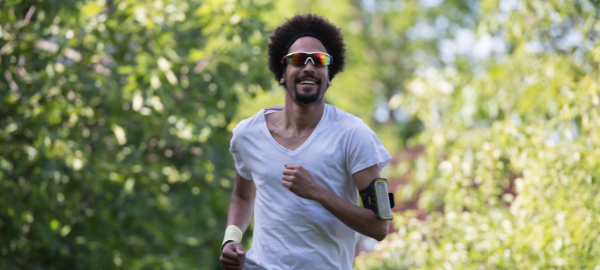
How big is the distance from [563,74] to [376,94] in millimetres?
16579

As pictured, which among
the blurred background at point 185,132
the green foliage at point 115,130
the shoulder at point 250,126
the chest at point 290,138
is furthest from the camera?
the green foliage at point 115,130

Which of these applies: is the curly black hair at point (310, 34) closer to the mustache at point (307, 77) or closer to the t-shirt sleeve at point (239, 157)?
the mustache at point (307, 77)

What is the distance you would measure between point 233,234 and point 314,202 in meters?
0.41

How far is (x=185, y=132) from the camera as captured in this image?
459cm

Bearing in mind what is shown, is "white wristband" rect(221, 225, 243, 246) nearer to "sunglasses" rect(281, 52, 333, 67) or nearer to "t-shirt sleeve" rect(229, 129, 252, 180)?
"t-shirt sleeve" rect(229, 129, 252, 180)

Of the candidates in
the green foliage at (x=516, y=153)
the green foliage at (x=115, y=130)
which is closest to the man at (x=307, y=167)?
the green foliage at (x=516, y=153)

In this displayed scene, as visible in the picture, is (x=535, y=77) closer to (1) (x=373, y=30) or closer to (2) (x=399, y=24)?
(2) (x=399, y=24)

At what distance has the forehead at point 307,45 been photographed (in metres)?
Answer: 2.27

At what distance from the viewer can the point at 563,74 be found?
415 centimetres

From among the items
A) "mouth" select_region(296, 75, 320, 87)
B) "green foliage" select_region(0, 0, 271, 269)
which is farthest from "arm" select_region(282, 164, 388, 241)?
"green foliage" select_region(0, 0, 271, 269)

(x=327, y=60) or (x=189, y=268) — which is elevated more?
(x=327, y=60)

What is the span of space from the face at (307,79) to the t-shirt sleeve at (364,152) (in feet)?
0.73

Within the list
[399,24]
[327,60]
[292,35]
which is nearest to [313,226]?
[327,60]

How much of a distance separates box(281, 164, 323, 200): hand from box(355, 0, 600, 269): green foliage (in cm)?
205
